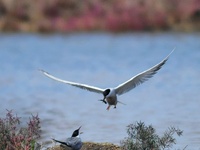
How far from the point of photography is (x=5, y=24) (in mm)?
37188

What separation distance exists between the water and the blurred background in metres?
0.02

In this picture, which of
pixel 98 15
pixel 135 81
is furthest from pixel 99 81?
pixel 98 15

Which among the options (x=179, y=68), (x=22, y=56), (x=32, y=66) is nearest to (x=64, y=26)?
(x=22, y=56)

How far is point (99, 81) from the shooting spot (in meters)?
20.4

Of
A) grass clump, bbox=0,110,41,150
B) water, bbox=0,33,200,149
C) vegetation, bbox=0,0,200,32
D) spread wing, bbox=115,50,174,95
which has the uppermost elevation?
vegetation, bbox=0,0,200,32

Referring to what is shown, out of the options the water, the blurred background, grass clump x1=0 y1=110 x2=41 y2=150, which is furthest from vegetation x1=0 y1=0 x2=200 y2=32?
grass clump x1=0 y1=110 x2=41 y2=150

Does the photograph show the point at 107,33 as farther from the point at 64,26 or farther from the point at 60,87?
the point at 60,87

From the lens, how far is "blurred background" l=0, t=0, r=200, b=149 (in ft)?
46.7

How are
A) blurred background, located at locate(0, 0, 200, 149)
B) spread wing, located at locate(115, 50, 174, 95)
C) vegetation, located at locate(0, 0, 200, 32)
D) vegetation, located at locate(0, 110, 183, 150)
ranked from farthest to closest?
vegetation, located at locate(0, 0, 200, 32)
blurred background, located at locate(0, 0, 200, 149)
spread wing, located at locate(115, 50, 174, 95)
vegetation, located at locate(0, 110, 183, 150)

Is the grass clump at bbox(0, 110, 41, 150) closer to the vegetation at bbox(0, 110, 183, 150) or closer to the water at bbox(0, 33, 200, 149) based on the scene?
the vegetation at bbox(0, 110, 183, 150)

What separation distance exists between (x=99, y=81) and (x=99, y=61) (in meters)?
5.52

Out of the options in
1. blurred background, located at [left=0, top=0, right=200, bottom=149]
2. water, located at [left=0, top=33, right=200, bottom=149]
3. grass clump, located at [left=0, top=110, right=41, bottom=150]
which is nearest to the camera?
grass clump, located at [left=0, top=110, right=41, bottom=150]

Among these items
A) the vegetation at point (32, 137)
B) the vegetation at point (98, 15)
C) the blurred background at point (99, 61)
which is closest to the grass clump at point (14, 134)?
the vegetation at point (32, 137)

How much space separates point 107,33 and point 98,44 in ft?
15.3
